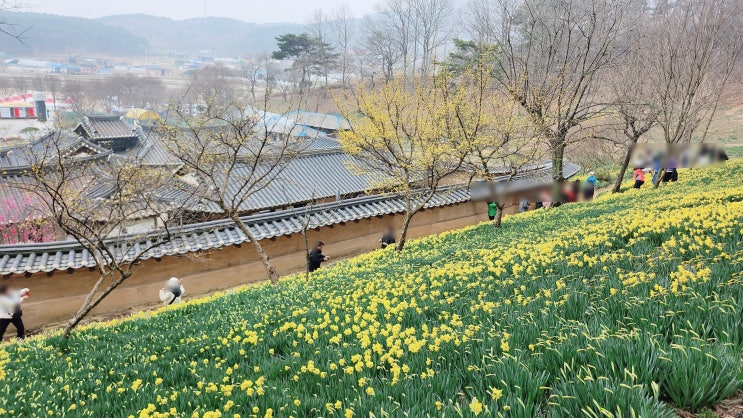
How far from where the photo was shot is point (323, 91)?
237 ft

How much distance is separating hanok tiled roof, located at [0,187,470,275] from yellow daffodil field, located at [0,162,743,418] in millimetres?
3383

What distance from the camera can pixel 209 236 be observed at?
44.6 feet

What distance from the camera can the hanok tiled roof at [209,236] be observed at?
36.4 ft

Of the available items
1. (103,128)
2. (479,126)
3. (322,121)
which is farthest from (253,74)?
(479,126)

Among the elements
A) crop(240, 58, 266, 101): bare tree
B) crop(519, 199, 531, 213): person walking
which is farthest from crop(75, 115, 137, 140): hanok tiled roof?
crop(519, 199, 531, 213): person walking

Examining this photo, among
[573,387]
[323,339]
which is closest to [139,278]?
[323,339]

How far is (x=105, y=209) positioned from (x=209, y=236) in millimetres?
7550

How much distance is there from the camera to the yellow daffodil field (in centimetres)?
309

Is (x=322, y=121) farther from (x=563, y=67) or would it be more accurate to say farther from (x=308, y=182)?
(x=563, y=67)

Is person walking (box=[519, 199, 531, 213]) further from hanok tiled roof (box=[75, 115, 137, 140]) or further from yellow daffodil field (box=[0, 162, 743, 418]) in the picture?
hanok tiled roof (box=[75, 115, 137, 140])

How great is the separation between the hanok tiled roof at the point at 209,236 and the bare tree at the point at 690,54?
26.2 ft

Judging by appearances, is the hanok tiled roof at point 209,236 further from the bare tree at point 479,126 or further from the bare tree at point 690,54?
the bare tree at point 690,54

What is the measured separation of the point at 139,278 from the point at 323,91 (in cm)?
6304

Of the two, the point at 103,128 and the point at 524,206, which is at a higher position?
the point at 103,128
